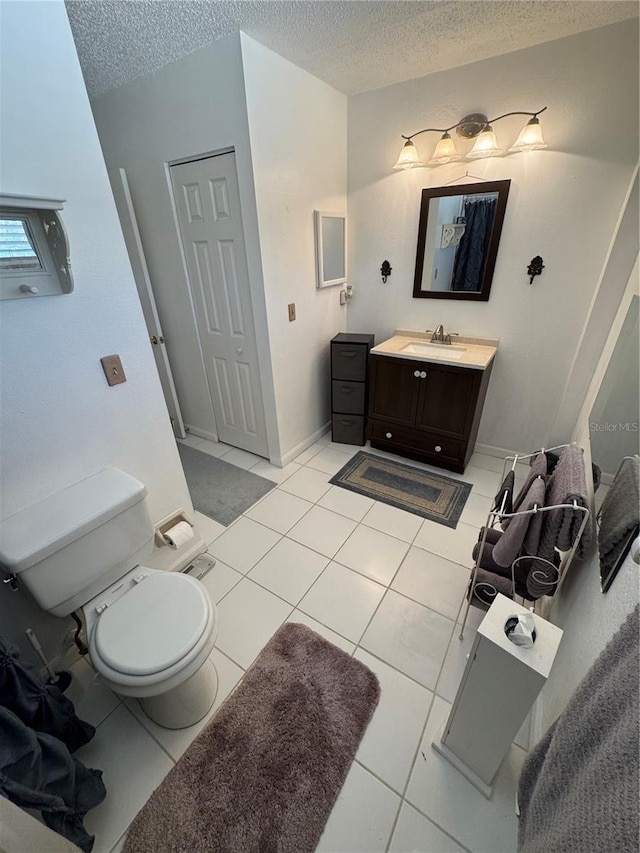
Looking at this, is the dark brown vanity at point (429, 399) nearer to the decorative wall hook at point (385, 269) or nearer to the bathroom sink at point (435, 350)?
the bathroom sink at point (435, 350)

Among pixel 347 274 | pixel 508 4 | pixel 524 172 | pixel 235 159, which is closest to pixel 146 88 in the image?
pixel 235 159

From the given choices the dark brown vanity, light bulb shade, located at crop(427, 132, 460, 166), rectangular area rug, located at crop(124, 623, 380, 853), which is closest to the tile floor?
rectangular area rug, located at crop(124, 623, 380, 853)

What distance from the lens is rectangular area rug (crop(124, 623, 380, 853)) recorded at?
40.2 inches

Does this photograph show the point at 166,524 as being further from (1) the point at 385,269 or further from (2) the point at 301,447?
(1) the point at 385,269

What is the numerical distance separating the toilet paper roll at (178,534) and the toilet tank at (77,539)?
26 centimetres

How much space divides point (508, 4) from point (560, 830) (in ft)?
9.00

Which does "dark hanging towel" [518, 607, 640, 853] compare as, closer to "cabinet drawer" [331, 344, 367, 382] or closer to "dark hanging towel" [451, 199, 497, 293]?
"cabinet drawer" [331, 344, 367, 382]

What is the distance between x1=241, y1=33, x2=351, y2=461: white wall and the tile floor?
735 millimetres

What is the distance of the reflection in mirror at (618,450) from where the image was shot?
2.60 feet

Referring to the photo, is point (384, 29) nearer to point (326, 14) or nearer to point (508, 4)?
point (326, 14)

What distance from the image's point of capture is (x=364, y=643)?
149cm

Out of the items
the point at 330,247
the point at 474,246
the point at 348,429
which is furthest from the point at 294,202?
the point at 348,429

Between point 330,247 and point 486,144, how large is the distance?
1.08 meters

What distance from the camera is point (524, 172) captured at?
2.04 meters
